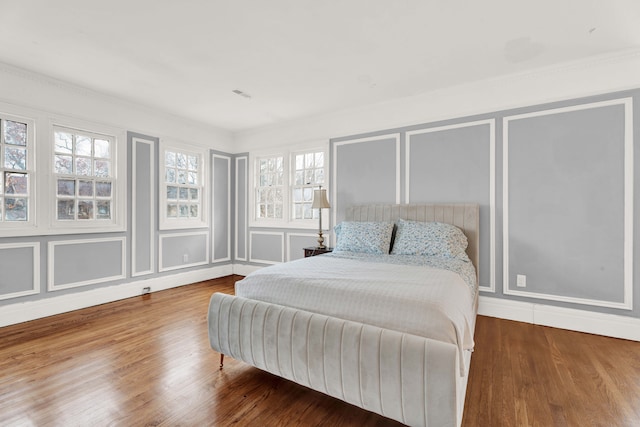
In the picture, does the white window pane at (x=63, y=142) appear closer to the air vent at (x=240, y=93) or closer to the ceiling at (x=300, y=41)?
the ceiling at (x=300, y=41)

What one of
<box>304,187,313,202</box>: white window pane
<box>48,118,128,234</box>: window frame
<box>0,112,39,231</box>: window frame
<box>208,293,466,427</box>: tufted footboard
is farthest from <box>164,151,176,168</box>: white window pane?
<box>208,293,466,427</box>: tufted footboard

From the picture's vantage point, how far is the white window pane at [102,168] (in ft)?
11.9

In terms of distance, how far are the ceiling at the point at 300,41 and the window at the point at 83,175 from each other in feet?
2.06

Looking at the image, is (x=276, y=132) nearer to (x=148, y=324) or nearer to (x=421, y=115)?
(x=421, y=115)

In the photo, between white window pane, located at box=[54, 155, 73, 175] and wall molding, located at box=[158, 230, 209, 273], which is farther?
wall molding, located at box=[158, 230, 209, 273]

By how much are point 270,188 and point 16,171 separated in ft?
9.72

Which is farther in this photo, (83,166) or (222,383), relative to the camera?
(83,166)

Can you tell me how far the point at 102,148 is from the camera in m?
3.68

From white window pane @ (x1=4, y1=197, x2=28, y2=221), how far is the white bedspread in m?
2.62

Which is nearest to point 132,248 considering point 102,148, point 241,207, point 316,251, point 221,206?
point 102,148

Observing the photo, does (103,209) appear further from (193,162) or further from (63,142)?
(193,162)

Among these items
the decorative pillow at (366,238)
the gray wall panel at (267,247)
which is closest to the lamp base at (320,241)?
the decorative pillow at (366,238)

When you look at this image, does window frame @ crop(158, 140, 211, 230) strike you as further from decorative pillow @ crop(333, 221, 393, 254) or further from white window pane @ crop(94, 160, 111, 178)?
decorative pillow @ crop(333, 221, 393, 254)

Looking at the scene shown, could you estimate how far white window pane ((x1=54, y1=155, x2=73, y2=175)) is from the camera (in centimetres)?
331
